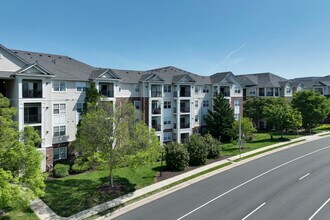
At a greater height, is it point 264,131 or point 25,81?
point 25,81

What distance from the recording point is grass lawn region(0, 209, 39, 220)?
1758 centimetres

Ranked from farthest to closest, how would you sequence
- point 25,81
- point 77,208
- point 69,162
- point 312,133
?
point 312,133 → point 69,162 → point 25,81 → point 77,208

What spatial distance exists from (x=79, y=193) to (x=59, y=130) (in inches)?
492

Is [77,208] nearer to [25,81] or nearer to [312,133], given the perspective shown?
[25,81]

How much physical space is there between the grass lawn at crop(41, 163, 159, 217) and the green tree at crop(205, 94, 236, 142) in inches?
792

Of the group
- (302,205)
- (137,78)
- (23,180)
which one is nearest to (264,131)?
(137,78)

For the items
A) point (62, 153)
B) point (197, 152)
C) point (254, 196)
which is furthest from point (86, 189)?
point (254, 196)

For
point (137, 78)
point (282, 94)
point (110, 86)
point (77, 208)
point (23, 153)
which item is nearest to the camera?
point (23, 153)

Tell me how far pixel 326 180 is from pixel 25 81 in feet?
104

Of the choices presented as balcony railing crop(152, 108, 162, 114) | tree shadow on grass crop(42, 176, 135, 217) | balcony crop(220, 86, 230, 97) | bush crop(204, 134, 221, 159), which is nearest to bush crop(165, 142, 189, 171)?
bush crop(204, 134, 221, 159)

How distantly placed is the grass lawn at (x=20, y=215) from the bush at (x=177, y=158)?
1444 centimetres

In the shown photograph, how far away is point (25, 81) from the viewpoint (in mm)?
28328

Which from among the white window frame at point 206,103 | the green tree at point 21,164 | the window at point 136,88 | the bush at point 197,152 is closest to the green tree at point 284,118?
the white window frame at point 206,103

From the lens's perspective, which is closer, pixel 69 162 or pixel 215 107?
pixel 69 162
